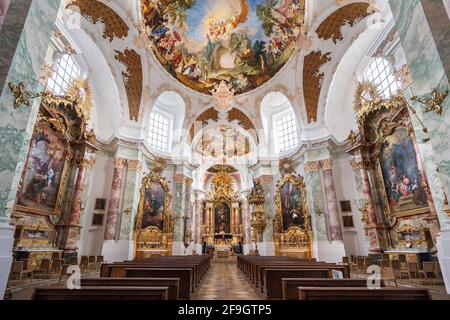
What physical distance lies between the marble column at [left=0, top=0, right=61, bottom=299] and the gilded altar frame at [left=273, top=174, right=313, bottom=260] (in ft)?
45.2

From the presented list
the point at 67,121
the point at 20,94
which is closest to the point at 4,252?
the point at 20,94

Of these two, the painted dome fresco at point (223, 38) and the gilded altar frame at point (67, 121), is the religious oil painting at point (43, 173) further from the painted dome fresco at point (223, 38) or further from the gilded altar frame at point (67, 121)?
the painted dome fresco at point (223, 38)

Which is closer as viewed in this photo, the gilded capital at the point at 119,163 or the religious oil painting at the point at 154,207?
the gilded capital at the point at 119,163

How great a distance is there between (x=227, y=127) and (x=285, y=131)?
5.30 meters

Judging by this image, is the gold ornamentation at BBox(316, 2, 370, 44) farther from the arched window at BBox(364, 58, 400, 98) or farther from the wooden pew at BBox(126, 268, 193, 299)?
the wooden pew at BBox(126, 268, 193, 299)

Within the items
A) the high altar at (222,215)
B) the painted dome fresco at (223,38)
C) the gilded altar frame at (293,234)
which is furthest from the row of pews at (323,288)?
the high altar at (222,215)

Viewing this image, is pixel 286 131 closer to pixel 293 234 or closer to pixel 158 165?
pixel 293 234

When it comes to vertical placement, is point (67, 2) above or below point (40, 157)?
above

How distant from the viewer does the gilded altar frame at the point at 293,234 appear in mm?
14103

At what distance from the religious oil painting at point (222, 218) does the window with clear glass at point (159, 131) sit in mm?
10043

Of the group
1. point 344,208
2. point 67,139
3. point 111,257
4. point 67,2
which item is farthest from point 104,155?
point 344,208
